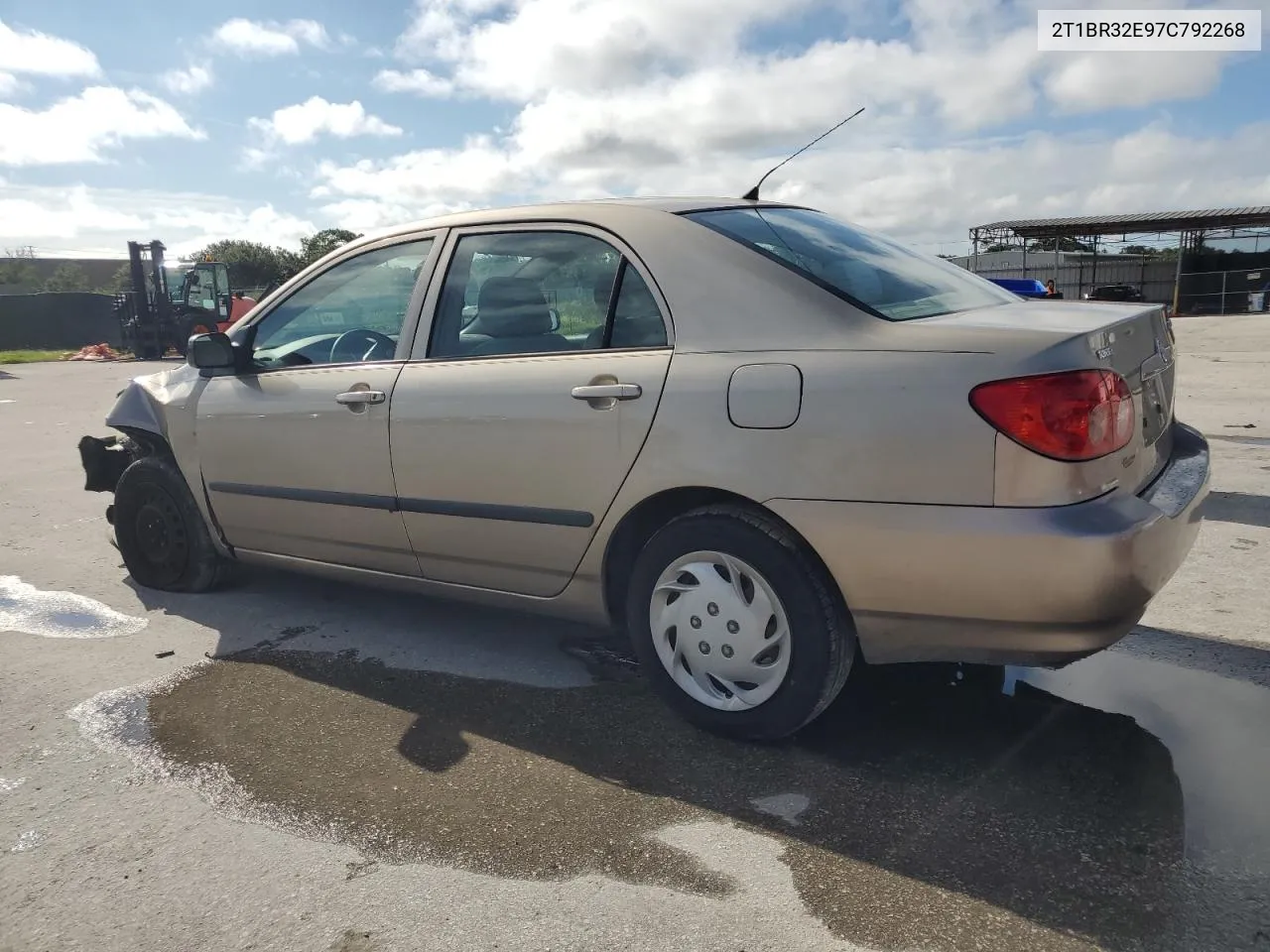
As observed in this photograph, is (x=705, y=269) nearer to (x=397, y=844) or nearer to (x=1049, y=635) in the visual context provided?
(x=1049, y=635)

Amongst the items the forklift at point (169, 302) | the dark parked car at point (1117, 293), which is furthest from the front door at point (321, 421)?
the dark parked car at point (1117, 293)

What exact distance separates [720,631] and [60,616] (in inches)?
126

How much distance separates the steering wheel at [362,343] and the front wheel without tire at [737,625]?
1359 millimetres

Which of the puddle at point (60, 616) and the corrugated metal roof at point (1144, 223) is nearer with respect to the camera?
the puddle at point (60, 616)

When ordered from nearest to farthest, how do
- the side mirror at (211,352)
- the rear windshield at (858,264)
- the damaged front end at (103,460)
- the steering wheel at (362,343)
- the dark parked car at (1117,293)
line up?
the rear windshield at (858,264)
the steering wheel at (362,343)
the side mirror at (211,352)
the damaged front end at (103,460)
the dark parked car at (1117,293)

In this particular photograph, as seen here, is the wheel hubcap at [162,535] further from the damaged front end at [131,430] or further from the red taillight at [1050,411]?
the red taillight at [1050,411]

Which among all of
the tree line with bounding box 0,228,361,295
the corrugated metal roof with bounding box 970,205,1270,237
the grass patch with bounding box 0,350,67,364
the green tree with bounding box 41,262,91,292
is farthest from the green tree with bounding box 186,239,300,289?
the corrugated metal roof with bounding box 970,205,1270,237

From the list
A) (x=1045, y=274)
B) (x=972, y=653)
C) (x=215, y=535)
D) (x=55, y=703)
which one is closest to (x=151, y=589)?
(x=215, y=535)

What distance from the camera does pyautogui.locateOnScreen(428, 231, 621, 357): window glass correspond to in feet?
10.5

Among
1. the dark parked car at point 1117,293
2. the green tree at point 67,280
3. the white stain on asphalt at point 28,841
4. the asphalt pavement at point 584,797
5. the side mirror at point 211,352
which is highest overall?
the green tree at point 67,280

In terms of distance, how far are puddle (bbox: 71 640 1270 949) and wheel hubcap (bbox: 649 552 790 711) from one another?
181 millimetres

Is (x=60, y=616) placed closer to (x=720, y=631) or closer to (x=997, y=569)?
→ (x=720, y=631)

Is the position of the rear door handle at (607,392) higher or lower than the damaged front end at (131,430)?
higher

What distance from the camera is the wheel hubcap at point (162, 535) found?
451 centimetres
